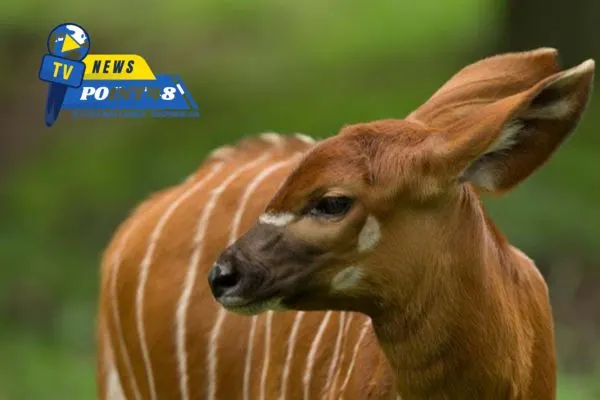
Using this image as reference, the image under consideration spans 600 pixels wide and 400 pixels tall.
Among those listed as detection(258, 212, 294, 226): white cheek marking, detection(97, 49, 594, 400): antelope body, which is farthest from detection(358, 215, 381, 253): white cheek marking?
detection(258, 212, 294, 226): white cheek marking

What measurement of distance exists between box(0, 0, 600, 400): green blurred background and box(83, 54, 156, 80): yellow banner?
1.71 m

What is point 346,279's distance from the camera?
3518 millimetres

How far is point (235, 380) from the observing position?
461cm

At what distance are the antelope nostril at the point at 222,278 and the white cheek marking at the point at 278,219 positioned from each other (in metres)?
0.14

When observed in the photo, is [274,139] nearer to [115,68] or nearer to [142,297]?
[142,297]

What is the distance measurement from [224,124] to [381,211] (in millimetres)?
7411

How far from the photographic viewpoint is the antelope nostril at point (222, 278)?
351 cm

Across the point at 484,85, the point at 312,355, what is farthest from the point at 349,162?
the point at 312,355

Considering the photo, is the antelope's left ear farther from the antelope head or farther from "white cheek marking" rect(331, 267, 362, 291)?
"white cheek marking" rect(331, 267, 362, 291)

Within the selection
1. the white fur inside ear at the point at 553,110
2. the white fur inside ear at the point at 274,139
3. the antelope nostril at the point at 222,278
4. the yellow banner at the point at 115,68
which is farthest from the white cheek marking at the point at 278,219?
the yellow banner at the point at 115,68

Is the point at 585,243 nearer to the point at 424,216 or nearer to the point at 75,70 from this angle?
the point at 75,70

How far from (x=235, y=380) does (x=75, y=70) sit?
2.35 meters

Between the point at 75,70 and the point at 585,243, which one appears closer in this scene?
the point at 75,70

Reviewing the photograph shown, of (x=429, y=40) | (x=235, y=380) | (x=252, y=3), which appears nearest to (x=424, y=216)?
(x=235, y=380)
